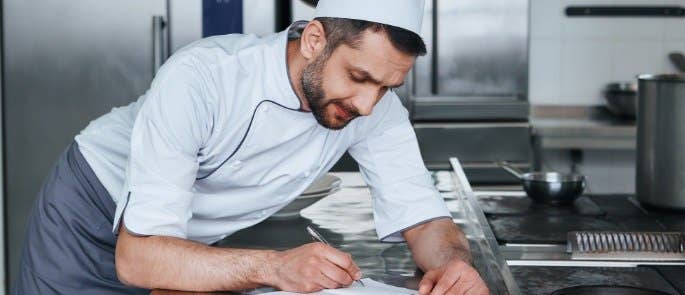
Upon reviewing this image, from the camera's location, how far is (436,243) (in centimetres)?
197

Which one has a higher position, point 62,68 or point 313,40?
point 313,40

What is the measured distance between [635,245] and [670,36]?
11.4 ft

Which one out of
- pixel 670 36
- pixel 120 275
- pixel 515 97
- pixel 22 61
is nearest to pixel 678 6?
pixel 670 36

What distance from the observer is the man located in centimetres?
175

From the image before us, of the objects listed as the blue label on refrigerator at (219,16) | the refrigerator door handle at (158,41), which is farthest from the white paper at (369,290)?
the blue label on refrigerator at (219,16)

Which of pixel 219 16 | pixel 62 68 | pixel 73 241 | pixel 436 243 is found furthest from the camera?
pixel 219 16

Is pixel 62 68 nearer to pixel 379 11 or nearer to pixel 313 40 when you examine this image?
pixel 313 40

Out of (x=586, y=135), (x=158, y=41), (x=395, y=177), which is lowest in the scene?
(x=586, y=135)

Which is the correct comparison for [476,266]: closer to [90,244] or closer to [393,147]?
[393,147]

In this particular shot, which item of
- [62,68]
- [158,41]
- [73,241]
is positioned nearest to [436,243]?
[73,241]

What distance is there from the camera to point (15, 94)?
3.86 metres

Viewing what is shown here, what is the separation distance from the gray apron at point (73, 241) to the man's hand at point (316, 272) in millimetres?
523

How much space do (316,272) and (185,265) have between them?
9.5 inches

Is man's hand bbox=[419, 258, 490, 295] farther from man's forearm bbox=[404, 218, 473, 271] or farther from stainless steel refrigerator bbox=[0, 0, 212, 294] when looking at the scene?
stainless steel refrigerator bbox=[0, 0, 212, 294]
